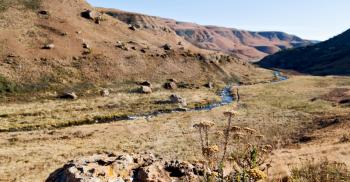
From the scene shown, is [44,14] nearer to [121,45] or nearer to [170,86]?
[121,45]

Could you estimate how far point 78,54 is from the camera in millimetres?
97750

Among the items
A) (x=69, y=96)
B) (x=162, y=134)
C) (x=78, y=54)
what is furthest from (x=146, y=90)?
(x=162, y=134)

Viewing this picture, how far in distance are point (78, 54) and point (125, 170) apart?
87714mm

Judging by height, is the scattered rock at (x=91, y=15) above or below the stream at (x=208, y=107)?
above

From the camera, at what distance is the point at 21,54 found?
88.4m

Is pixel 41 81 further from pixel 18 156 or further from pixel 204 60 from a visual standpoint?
pixel 204 60

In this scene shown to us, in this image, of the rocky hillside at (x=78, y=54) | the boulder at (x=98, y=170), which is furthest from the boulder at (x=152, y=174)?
the rocky hillside at (x=78, y=54)

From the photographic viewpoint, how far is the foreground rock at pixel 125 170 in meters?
13.4

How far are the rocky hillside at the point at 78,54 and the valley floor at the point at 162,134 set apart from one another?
1566cm

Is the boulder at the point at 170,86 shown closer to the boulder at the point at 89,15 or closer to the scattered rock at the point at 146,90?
the scattered rock at the point at 146,90

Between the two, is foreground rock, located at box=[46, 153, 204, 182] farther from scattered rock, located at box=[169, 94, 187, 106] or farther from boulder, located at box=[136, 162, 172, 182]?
scattered rock, located at box=[169, 94, 187, 106]

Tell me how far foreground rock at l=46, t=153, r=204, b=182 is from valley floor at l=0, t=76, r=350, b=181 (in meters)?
4.49

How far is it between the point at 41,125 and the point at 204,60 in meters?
74.2

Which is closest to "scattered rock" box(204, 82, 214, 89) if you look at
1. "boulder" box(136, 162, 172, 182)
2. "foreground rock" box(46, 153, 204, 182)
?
"foreground rock" box(46, 153, 204, 182)
